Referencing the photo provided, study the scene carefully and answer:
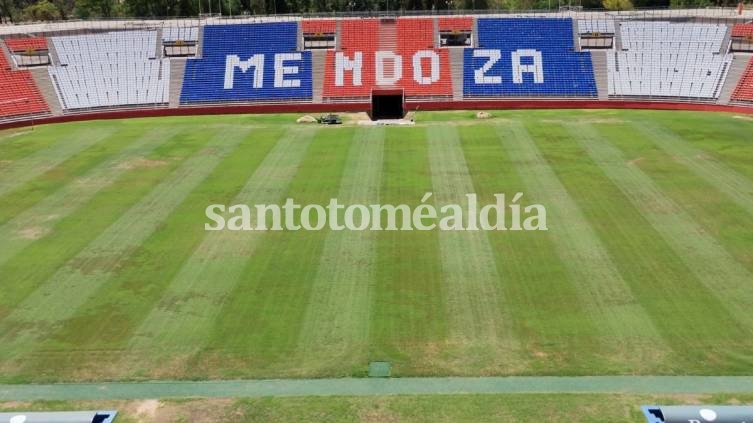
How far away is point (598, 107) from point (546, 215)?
89.5 ft

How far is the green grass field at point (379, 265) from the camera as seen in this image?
65.8 feet

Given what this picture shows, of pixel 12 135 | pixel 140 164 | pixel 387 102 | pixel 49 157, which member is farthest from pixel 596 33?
pixel 12 135

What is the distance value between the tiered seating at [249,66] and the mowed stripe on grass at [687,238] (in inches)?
1085

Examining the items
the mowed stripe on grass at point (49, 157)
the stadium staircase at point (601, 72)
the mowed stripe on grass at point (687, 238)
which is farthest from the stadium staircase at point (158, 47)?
the mowed stripe on grass at point (687, 238)

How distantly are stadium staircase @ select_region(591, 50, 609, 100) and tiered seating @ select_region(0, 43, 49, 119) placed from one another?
140ft

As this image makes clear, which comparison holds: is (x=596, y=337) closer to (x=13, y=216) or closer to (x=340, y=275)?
(x=340, y=275)

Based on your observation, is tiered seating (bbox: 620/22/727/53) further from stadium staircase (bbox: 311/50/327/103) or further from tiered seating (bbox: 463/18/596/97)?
stadium staircase (bbox: 311/50/327/103)

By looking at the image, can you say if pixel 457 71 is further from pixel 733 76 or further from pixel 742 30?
pixel 742 30

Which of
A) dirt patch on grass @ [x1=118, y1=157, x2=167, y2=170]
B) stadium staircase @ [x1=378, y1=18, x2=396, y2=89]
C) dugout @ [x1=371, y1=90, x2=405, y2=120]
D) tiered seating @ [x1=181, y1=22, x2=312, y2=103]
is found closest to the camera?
dirt patch on grass @ [x1=118, y1=157, x2=167, y2=170]

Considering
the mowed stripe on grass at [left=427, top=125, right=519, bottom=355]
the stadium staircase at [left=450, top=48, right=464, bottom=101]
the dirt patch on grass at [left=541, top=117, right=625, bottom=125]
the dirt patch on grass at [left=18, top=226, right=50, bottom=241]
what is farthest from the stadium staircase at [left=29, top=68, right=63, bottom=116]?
the dirt patch on grass at [left=541, top=117, right=625, bottom=125]

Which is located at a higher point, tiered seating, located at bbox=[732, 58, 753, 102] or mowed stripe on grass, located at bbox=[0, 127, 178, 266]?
tiered seating, located at bbox=[732, 58, 753, 102]

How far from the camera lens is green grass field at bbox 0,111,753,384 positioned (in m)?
20.1

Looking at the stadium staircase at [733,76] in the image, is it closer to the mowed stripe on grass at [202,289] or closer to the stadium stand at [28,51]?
Result: the mowed stripe on grass at [202,289]

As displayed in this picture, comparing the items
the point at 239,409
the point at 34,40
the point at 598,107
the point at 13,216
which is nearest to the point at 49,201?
the point at 13,216
